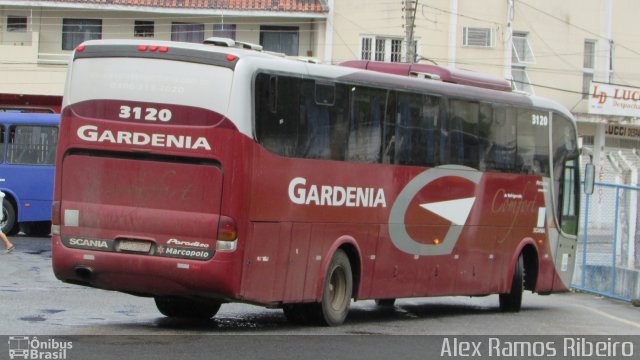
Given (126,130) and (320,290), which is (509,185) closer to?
(320,290)

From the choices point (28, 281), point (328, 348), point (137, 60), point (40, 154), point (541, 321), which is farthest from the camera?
point (40, 154)

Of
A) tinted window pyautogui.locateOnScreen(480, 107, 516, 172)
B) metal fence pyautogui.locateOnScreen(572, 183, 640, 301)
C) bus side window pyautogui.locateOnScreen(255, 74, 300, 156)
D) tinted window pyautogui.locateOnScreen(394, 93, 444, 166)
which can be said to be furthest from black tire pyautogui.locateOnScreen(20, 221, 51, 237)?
bus side window pyautogui.locateOnScreen(255, 74, 300, 156)

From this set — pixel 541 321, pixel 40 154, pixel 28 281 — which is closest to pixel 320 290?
pixel 541 321

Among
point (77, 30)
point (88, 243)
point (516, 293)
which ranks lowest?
point (516, 293)

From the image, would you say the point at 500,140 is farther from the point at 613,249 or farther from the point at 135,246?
the point at 135,246

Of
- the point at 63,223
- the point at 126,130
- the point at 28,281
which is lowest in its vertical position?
the point at 28,281

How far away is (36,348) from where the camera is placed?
10898mm

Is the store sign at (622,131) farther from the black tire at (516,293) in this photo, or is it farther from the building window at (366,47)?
the black tire at (516,293)

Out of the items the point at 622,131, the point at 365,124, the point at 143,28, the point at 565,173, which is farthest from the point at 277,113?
the point at 622,131

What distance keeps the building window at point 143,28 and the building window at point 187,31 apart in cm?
81

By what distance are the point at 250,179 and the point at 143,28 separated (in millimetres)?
33232

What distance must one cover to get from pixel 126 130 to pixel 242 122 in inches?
49.8

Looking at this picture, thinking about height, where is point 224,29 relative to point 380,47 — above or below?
above

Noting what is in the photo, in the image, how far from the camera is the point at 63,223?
42.8 ft
